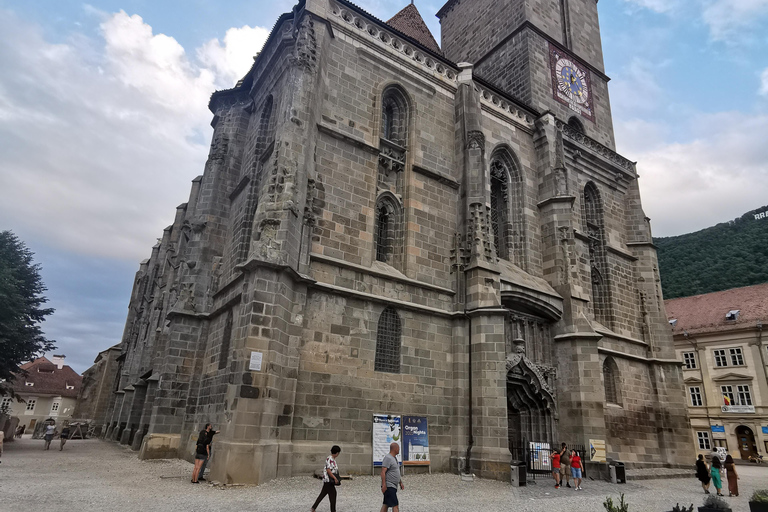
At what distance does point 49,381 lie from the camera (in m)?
53.7

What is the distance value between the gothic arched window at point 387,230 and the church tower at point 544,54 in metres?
10.7

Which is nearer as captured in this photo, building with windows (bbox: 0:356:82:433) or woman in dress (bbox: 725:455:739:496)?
woman in dress (bbox: 725:455:739:496)

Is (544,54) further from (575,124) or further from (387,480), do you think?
(387,480)

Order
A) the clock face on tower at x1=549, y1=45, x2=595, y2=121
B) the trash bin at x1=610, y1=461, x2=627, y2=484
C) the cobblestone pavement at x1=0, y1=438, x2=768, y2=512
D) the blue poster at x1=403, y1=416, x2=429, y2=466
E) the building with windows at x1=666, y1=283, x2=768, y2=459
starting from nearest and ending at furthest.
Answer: the cobblestone pavement at x1=0, y1=438, x2=768, y2=512 < the blue poster at x1=403, y1=416, x2=429, y2=466 < the trash bin at x1=610, y1=461, x2=627, y2=484 < the clock face on tower at x1=549, y1=45, x2=595, y2=121 < the building with windows at x1=666, y1=283, x2=768, y2=459

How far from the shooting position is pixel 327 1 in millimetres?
15227

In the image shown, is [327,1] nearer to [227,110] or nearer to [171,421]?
[227,110]

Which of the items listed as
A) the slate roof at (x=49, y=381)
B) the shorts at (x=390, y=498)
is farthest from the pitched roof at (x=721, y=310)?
the slate roof at (x=49, y=381)

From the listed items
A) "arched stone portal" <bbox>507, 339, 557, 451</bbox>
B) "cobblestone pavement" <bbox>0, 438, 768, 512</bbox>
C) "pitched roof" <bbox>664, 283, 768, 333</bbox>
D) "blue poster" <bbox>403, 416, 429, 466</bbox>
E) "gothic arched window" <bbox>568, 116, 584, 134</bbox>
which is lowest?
"cobblestone pavement" <bbox>0, 438, 768, 512</bbox>

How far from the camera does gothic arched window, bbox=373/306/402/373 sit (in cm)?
1364

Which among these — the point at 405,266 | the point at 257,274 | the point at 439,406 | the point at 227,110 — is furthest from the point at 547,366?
the point at 227,110

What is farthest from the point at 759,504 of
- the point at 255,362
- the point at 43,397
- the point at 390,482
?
the point at 43,397

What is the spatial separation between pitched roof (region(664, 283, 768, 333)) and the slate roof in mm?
57102

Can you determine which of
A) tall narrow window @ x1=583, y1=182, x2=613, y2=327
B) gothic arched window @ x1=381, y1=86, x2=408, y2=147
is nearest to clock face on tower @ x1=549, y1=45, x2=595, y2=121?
tall narrow window @ x1=583, y1=182, x2=613, y2=327

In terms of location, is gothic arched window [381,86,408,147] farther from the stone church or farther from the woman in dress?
the woman in dress
